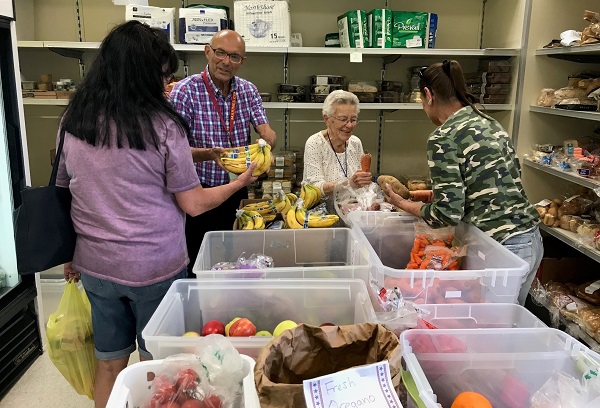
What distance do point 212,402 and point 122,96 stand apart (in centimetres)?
103

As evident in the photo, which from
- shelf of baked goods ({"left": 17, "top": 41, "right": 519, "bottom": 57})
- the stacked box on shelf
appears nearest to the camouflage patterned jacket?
shelf of baked goods ({"left": 17, "top": 41, "right": 519, "bottom": 57})

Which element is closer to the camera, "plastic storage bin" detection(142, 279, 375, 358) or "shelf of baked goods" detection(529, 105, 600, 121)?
"plastic storage bin" detection(142, 279, 375, 358)

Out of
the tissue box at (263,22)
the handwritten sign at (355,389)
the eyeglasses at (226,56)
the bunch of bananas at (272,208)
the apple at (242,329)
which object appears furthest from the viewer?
the tissue box at (263,22)

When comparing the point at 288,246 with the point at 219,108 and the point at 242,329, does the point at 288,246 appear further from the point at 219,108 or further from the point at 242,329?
the point at 219,108

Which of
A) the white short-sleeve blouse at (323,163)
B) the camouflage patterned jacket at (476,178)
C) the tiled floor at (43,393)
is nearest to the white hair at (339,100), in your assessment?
the white short-sleeve blouse at (323,163)

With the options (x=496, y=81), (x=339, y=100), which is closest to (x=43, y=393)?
(x=339, y=100)

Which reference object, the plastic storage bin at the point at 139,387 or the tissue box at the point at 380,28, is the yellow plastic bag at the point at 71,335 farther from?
the tissue box at the point at 380,28

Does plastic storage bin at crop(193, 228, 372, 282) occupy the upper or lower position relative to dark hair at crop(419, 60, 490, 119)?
lower

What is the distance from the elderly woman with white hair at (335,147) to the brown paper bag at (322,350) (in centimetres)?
193

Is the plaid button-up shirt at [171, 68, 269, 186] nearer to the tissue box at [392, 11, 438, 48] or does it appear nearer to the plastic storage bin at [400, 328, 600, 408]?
the tissue box at [392, 11, 438, 48]

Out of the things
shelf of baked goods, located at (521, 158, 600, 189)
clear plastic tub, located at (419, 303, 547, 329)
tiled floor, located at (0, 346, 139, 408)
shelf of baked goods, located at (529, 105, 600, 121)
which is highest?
shelf of baked goods, located at (529, 105, 600, 121)

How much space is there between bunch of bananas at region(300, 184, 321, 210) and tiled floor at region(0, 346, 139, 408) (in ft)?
5.10

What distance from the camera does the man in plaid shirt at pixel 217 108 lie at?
2711mm

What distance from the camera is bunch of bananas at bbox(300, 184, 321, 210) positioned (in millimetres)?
2678
